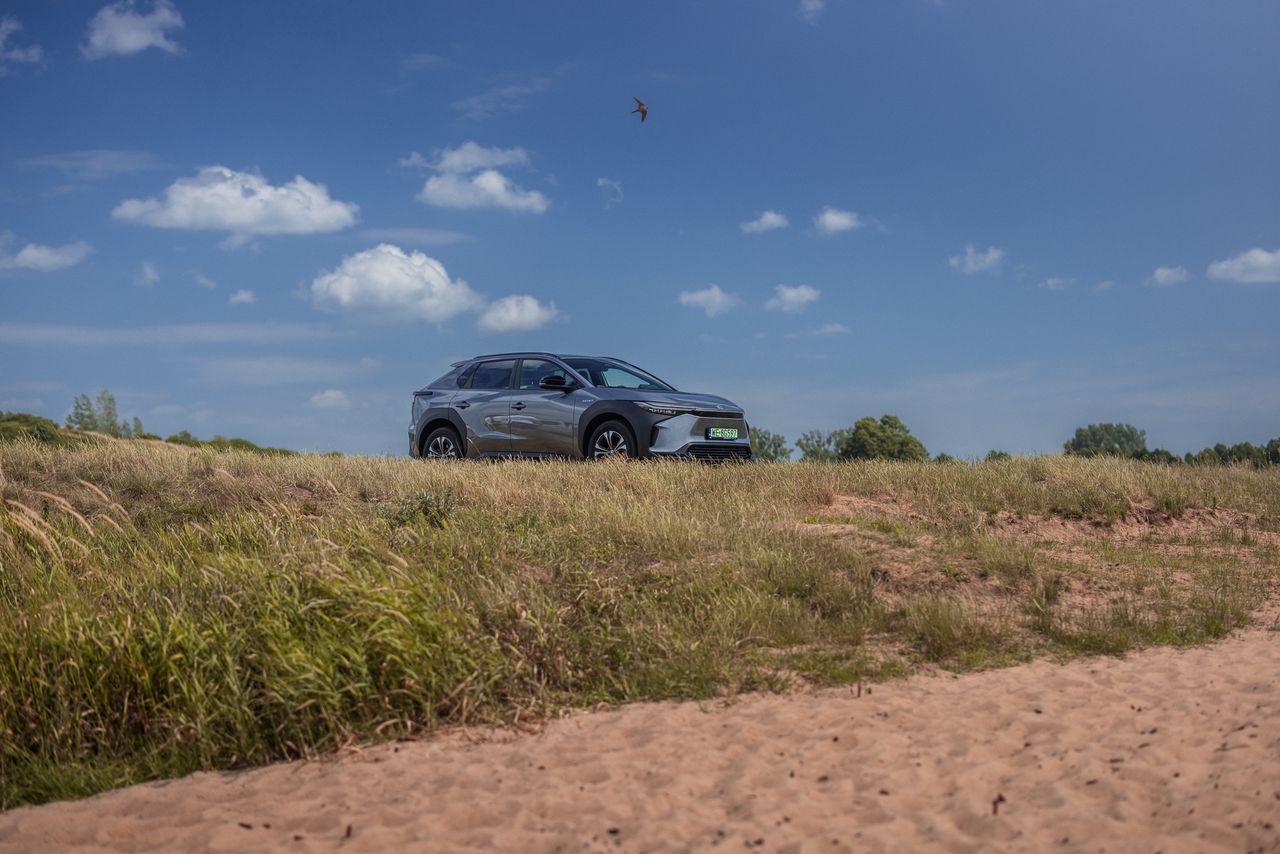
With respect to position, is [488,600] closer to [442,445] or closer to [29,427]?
[442,445]

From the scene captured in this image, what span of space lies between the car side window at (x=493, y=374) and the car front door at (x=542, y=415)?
267 mm

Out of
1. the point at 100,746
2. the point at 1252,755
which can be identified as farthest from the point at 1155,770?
the point at 100,746

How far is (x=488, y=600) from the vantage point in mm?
6875

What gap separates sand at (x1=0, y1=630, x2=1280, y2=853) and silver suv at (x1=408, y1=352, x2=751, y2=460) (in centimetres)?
784

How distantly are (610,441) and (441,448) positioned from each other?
347 cm

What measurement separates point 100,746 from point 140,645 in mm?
638

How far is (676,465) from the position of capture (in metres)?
12.9

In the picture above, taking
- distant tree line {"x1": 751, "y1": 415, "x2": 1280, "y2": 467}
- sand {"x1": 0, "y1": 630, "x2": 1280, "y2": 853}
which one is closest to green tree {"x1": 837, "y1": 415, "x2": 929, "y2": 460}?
distant tree line {"x1": 751, "y1": 415, "x2": 1280, "y2": 467}

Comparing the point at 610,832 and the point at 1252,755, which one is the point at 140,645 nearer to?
the point at 610,832

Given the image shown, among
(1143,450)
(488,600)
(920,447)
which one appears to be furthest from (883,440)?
(488,600)

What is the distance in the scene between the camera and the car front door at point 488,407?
600 inches

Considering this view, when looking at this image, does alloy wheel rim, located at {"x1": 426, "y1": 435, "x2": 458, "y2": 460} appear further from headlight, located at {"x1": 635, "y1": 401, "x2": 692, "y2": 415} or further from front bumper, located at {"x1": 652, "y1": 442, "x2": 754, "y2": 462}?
front bumper, located at {"x1": 652, "y1": 442, "x2": 754, "y2": 462}

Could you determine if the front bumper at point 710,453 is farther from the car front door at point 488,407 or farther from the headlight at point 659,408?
the car front door at point 488,407

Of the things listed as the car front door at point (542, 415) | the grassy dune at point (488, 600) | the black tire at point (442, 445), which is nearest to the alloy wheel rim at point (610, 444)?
the car front door at point (542, 415)
